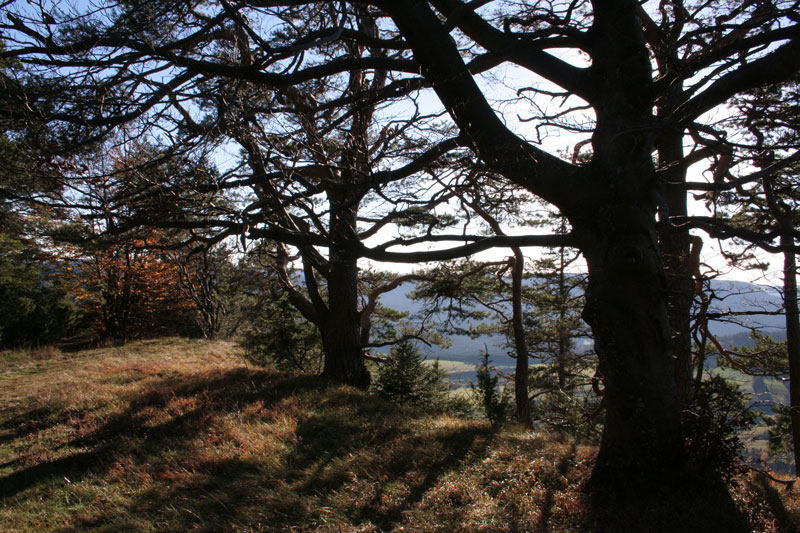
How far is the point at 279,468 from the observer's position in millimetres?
4672

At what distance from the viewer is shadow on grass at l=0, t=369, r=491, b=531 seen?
12.3 ft

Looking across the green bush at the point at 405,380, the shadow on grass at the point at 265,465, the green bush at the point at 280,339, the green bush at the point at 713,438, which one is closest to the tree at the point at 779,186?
the green bush at the point at 713,438

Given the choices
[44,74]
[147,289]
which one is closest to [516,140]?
[44,74]

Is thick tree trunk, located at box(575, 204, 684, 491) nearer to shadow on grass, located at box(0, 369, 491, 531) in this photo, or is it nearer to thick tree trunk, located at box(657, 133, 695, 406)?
shadow on grass, located at box(0, 369, 491, 531)

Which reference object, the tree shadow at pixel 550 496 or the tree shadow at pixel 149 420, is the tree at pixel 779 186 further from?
the tree shadow at pixel 149 420

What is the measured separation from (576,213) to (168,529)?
15.6 feet

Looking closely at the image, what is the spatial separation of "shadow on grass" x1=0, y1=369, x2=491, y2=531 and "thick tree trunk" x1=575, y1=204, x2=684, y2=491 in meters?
1.82

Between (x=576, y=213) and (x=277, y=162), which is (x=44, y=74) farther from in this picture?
(x=576, y=213)

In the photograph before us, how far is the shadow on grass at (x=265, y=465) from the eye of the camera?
3750mm

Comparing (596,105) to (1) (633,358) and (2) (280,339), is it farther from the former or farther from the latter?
(2) (280,339)

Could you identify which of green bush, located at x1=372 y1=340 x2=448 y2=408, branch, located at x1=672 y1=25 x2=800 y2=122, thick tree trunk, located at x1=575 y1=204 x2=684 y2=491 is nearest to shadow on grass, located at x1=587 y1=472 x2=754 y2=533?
thick tree trunk, located at x1=575 y1=204 x2=684 y2=491

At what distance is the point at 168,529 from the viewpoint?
11.5ft

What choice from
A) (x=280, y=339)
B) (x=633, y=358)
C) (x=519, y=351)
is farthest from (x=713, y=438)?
(x=280, y=339)

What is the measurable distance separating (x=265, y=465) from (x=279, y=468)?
22cm
